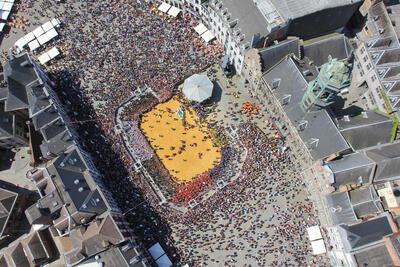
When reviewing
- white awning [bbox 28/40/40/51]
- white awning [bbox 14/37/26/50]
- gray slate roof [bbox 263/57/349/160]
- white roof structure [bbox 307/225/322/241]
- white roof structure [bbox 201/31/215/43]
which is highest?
white awning [bbox 14/37/26/50]

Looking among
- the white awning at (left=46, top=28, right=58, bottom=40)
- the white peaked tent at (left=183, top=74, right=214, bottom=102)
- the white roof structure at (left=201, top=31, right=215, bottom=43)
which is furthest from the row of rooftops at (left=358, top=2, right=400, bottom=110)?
the white awning at (left=46, top=28, right=58, bottom=40)

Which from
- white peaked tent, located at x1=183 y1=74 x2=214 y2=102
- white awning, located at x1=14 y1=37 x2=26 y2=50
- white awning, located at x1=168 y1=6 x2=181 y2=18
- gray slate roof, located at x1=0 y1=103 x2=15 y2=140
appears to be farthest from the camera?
white awning, located at x1=168 y1=6 x2=181 y2=18

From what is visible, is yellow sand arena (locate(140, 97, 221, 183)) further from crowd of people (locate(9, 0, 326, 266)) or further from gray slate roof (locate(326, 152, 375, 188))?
gray slate roof (locate(326, 152, 375, 188))

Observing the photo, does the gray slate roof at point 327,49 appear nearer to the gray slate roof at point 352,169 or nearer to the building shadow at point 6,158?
the gray slate roof at point 352,169

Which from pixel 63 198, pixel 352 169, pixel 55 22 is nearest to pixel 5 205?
pixel 63 198

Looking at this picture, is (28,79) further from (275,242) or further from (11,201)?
(275,242)

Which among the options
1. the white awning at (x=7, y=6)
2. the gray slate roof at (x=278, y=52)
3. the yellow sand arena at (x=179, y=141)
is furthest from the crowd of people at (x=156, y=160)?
the gray slate roof at (x=278, y=52)

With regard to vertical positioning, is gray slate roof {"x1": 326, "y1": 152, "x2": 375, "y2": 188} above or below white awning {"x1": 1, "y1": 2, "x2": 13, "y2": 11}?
below
